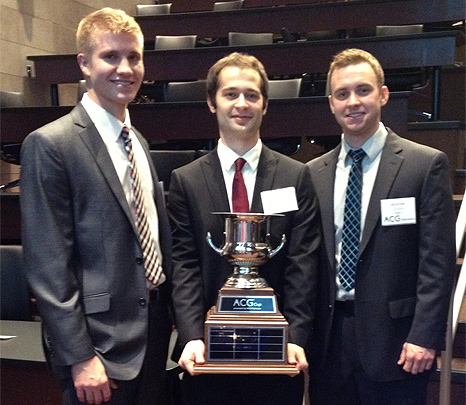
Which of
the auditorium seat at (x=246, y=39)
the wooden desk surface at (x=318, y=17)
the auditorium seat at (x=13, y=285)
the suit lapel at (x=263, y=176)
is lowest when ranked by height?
the auditorium seat at (x=13, y=285)

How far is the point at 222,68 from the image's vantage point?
6.38ft

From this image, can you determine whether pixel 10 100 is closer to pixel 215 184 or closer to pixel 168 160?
pixel 168 160

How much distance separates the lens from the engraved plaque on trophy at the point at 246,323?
5.52ft

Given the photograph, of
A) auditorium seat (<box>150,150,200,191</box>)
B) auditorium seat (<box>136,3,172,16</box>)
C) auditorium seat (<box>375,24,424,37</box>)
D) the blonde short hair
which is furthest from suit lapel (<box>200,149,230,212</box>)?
auditorium seat (<box>136,3,172,16</box>)

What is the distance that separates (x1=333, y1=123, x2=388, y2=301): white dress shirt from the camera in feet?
6.40

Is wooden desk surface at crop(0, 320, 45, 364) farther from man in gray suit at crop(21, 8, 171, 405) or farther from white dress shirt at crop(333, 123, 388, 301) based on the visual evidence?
white dress shirt at crop(333, 123, 388, 301)

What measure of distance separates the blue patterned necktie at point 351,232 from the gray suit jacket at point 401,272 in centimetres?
3

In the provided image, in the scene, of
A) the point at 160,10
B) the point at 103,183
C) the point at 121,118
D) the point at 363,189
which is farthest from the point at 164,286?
the point at 160,10

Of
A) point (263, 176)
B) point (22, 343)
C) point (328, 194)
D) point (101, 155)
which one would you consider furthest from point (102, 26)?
point (22, 343)

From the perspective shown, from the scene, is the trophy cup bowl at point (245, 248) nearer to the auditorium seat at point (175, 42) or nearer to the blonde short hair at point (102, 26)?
the blonde short hair at point (102, 26)

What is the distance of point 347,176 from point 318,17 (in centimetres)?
412

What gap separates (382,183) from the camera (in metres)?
1.92

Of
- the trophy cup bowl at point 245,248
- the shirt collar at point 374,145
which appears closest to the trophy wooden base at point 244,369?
the trophy cup bowl at point 245,248

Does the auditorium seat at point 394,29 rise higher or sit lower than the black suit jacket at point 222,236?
higher
